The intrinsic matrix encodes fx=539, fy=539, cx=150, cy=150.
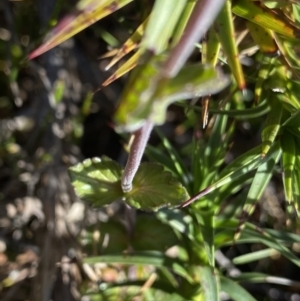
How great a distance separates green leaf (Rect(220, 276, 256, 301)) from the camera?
105 centimetres

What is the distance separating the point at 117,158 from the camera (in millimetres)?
1641

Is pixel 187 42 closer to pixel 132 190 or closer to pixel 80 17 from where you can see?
pixel 80 17

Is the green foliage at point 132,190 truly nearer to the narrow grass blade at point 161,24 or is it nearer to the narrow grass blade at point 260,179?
the narrow grass blade at point 260,179

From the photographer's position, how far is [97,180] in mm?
1053

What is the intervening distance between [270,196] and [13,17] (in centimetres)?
84

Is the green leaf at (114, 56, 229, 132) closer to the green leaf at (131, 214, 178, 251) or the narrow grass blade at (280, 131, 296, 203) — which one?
the narrow grass blade at (280, 131, 296, 203)

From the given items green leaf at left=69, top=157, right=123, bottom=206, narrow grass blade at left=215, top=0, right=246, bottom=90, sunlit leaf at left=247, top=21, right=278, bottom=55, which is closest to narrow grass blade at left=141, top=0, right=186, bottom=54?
narrow grass blade at left=215, top=0, right=246, bottom=90

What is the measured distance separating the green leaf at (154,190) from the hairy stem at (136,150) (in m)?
0.04

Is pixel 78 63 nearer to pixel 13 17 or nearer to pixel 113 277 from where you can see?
pixel 13 17

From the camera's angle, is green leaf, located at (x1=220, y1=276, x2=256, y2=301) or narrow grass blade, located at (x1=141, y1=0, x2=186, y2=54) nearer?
narrow grass blade, located at (x1=141, y1=0, x2=186, y2=54)

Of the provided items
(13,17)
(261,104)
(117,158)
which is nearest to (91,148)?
(117,158)

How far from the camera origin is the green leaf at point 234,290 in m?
1.05

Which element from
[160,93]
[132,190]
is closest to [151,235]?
[132,190]

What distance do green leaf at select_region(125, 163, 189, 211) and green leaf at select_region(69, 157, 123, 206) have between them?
36 mm
